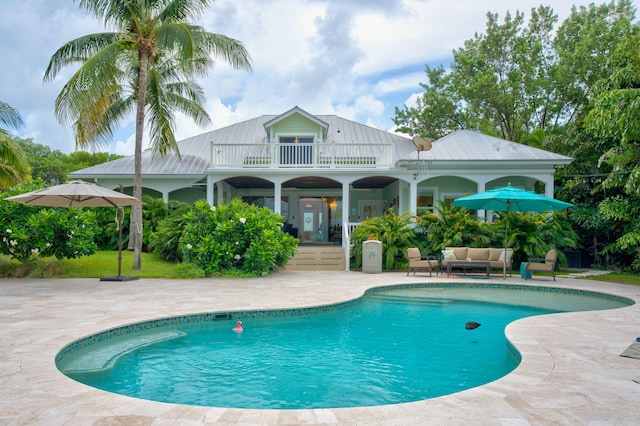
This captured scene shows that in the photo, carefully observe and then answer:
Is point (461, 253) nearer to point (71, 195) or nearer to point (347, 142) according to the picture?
point (347, 142)

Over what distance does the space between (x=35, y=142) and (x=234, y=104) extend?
31.3 metres

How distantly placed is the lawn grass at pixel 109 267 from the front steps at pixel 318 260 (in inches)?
166

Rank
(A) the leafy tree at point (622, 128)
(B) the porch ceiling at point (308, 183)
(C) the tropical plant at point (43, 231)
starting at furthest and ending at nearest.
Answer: (B) the porch ceiling at point (308, 183) → (C) the tropical plant at point (43, 231) → (A) the leafy tree at point (622, 128)

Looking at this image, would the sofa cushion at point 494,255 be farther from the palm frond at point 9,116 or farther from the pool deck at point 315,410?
the palm frond at point 9,116

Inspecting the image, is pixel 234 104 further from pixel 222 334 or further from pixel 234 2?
pixel 222 334

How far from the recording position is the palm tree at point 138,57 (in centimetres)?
1297

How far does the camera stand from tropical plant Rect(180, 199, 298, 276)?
12742 millimetres

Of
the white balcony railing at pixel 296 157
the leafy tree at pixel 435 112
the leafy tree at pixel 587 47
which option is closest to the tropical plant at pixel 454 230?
the white balcony railing at pixel 296 157

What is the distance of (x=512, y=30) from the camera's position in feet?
83.8

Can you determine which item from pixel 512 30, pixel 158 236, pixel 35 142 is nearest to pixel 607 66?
pixel 512 30

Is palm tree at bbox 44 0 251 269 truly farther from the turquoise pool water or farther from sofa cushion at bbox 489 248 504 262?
sofa cushion at bbox 489 248 504 262

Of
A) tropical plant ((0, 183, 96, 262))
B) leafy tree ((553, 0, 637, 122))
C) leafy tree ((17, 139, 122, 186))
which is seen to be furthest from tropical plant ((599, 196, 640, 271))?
leafy tree ((17, 139, 122, 186))

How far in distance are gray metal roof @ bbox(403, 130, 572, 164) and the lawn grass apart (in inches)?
373

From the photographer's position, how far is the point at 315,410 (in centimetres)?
346
